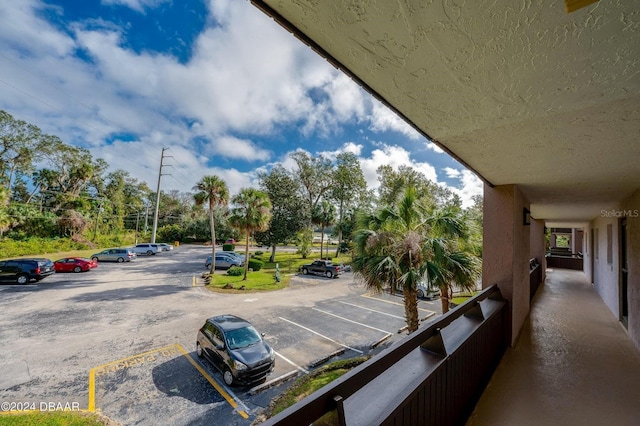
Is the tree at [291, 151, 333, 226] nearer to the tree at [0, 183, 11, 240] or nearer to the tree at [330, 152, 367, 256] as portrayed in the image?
the tree at [330, 152, 367, 256]

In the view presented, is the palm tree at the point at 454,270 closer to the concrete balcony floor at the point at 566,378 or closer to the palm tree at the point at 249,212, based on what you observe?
the concrete balcony floor at the point at 566,378

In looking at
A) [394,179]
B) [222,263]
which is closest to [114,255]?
[222,263]

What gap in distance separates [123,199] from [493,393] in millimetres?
43412

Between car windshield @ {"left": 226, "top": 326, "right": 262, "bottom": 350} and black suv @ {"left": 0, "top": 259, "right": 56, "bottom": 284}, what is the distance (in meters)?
14.2

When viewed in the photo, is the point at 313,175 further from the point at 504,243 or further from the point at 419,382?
the point at 419,382

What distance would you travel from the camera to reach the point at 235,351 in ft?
17.0

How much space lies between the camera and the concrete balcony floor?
235 centimetres

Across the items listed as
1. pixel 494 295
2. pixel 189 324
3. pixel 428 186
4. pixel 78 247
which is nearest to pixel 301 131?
pixel 428 186

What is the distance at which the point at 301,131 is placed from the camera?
32625 millimetres

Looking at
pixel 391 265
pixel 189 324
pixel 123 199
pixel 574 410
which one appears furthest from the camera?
pixel 123 199

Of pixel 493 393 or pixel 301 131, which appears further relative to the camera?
pixel 301 131

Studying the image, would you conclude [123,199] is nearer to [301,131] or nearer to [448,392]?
[301,131]

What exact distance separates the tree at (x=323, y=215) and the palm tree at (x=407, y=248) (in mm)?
17381

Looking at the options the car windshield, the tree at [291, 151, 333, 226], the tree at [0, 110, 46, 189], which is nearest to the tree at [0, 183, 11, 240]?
the tree at [0, 110, 46, 189]
